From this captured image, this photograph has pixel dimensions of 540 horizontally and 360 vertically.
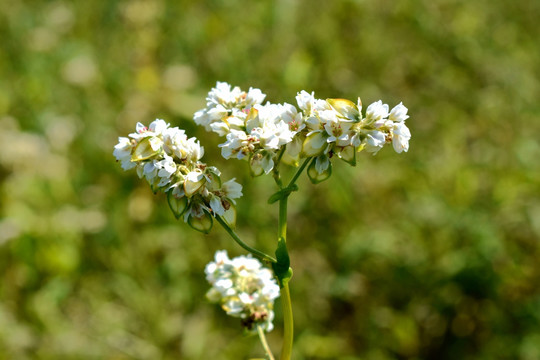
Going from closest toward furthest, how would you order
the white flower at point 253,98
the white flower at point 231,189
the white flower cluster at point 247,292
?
the white flower at point 231,189 < the white flower at point 253,98 < the white flower cluster at point 247,292

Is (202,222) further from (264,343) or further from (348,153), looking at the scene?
(264,343)

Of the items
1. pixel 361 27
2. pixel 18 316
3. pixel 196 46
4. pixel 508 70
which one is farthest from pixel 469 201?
pixel 18 316

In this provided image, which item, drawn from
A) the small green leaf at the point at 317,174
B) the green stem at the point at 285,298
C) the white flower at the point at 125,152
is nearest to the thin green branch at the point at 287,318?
the green stem at the point at 285,298

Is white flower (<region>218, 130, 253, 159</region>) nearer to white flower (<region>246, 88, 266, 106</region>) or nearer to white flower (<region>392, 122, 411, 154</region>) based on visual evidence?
white flower (<region>246, 88, 266, 106</region>)

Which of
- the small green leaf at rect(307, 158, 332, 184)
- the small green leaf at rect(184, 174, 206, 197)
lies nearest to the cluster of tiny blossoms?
the small green leaf at rect(307, 158, 332, 184)

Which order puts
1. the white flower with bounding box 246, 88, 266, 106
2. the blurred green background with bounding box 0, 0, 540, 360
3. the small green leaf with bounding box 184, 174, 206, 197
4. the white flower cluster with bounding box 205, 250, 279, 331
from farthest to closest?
1. the blurred green background with bounding box 0, 0, 540, 360
2. the white flower cluster with bounding box 205, 250, 279, 331
3. the white flower with bounding box 246, 88, 266, 106
4. the small green leaf with bounding box 184, 174, 206, 197

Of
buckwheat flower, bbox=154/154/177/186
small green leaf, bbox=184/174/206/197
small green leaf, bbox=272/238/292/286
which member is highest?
buckwheat flower, bbox=154/154/177/186

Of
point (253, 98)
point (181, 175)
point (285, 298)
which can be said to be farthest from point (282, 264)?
point (253, 98)

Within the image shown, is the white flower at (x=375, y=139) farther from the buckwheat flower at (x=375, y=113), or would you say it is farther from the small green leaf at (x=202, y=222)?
the small green leaf at (x=202, y=222)
